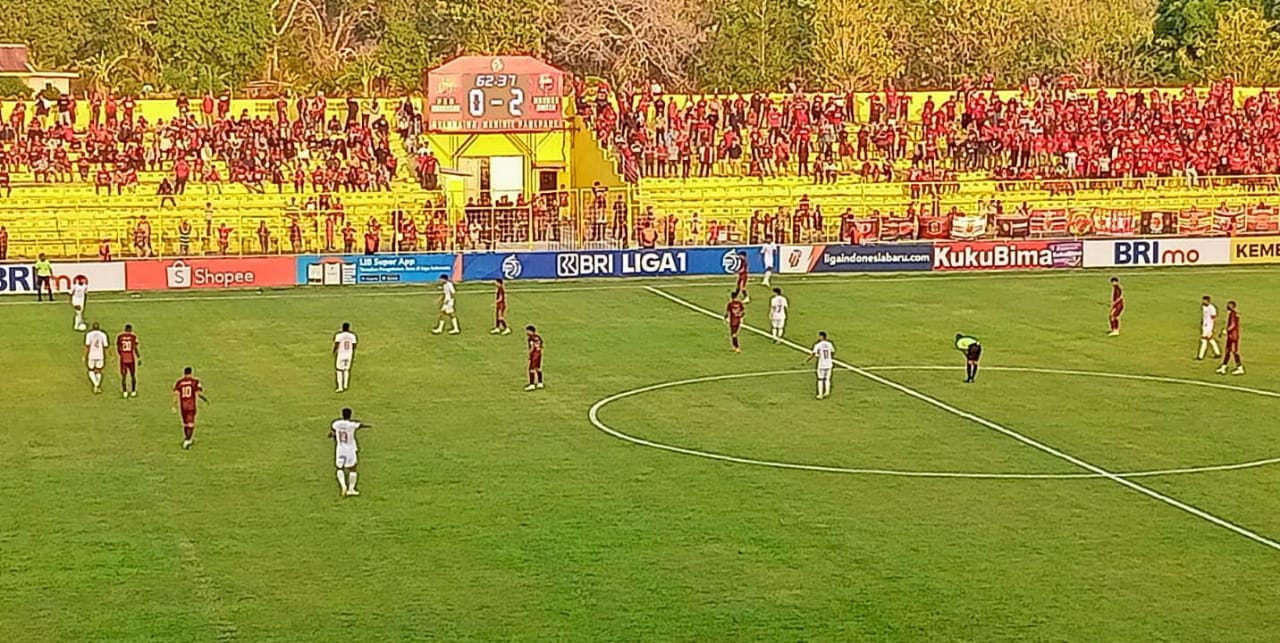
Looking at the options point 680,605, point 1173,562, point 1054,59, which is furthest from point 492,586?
point 1054,59

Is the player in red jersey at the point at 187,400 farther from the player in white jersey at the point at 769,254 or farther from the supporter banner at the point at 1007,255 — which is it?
the supporter banner at the point at 1007,255

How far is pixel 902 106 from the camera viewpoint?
70.4 m

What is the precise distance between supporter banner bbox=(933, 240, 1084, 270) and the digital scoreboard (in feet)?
44.6

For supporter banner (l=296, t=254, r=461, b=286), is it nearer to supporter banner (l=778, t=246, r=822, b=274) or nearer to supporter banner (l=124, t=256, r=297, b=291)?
supporter banner (l=124, t=256, r=297, b=291)

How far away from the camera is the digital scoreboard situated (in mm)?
63188

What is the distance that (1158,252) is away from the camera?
59.9 metres

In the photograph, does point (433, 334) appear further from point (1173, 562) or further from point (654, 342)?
point (1173, 562)

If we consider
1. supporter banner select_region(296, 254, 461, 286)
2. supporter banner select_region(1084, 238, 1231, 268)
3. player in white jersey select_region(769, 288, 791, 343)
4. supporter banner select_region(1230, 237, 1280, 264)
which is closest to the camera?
player in white jersey select_region(769, 288, 791, 343)

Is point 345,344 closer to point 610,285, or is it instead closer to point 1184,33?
point 610,285

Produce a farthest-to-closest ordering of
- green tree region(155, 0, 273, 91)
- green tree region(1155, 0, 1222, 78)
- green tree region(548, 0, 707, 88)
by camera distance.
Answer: green tree region(548, 0, 707, 88) < green tree region(1155, 0, 1222, 78) < green tree region(155, 0, 273, 91)

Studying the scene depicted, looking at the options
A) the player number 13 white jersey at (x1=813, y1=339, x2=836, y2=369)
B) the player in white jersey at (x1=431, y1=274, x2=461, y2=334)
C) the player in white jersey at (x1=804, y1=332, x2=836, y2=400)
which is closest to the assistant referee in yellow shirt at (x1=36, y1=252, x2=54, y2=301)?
the player in white jersey at (x1=431, y1=274, x2=461, y2=334)

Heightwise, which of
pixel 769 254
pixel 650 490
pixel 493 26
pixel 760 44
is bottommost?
pixel 650 490

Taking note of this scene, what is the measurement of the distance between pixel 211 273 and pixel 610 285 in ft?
35.7

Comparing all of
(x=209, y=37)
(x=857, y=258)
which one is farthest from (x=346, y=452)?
(x=209, y=37)
